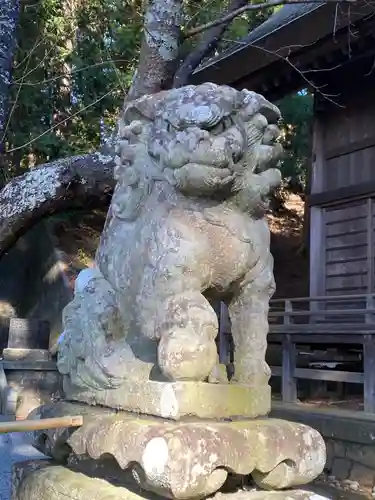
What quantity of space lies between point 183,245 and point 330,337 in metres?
5.37

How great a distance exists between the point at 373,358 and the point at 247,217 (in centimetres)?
406

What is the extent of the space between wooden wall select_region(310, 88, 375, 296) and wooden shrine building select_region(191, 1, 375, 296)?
0.5 inches

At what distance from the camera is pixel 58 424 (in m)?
2.18

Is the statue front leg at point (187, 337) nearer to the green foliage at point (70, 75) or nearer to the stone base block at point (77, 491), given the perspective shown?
the stone base block at point (77, 491)

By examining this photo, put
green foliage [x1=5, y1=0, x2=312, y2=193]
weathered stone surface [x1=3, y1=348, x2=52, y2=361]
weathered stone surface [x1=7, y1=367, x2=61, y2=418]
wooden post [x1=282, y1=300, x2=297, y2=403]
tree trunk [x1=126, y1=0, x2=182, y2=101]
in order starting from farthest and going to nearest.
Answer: green foliage [x1=5, y1=0, x2=312, y2=193]
weathered stone surface [x1=3, y1=348, x2=52, y2=361]
weathered stone surface [x1=7, y1=367, x2=61, y2=418]
wooden post [x1=282, y1=300, x2=297, y2=403]
tree trunk [x1=126, y1=0, x2=182, y2=101]

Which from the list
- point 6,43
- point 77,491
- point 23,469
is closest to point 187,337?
point 77,491

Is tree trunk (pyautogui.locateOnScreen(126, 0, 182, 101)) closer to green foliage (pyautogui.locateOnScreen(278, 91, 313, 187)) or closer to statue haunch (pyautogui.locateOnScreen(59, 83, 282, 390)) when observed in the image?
statue haunch (pyautogui.locateOnScreen(59, 83, 282, 390))

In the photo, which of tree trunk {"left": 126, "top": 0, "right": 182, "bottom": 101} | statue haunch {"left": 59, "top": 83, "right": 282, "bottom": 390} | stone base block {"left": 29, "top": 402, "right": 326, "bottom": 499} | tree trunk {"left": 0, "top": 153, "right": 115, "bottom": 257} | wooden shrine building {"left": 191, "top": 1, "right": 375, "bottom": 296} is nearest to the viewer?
stone base block {"left": 29, "top": 402, "right": 326, "bottom": 499}

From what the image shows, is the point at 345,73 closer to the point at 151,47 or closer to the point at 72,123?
the point at 151,47

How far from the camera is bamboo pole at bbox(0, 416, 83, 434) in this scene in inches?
81.4

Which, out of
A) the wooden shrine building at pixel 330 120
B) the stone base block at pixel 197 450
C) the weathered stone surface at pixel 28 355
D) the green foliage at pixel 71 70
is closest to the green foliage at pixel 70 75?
the green foliage at pixel 71 70

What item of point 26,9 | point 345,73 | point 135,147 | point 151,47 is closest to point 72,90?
point 26,9

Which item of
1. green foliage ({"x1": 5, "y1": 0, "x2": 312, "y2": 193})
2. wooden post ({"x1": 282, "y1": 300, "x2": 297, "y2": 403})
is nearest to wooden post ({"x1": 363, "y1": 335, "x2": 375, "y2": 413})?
wooden post ({"x1": 282, "y1": 300, "x2": 297, "y2": 403})

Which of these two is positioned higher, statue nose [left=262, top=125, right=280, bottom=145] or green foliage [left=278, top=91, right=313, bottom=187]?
green foliage [left=278, top=91, right=313, bottom=187]
